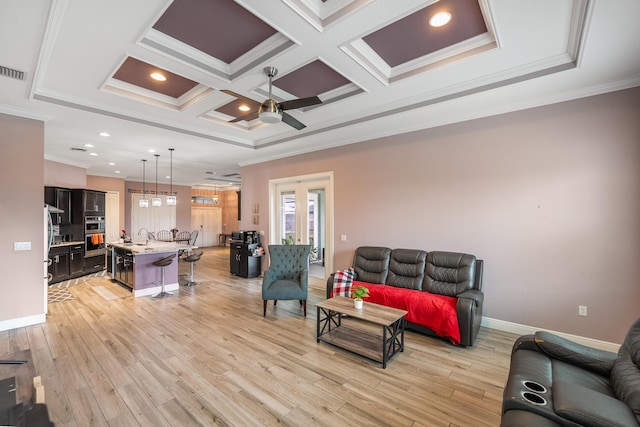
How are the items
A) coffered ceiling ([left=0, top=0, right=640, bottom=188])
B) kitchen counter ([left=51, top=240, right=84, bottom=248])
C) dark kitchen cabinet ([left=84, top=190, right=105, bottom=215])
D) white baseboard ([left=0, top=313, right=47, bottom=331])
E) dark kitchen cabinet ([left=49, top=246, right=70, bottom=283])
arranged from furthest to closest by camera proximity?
dark kitchen cabinet ([left=84, top=190, right=105, bottom=215]), kitchen counter ([left=51, top=240, right=84, bottom=248]), dark kitchen cabinet ([left=49, top=246, right=70, bottom=283]), white baseboard ([left=0, top=313, right=47, bottom=331]), coffered ceiling ([left=0, top=0, right=640, bottom=188])

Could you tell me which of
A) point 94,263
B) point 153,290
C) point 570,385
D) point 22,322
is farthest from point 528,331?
point 94,263

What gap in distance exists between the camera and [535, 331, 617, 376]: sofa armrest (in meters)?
1.92

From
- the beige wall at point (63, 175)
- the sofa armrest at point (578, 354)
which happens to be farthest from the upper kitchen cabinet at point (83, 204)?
the sofa armrest at point (578, 354)

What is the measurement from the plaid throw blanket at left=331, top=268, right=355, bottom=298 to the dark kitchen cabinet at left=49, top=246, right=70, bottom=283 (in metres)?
6.40

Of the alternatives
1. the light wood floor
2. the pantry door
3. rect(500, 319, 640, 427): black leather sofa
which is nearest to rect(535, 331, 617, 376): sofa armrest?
rect(500, 319, 640, 427): black leather sofa

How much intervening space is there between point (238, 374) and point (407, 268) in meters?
2.70

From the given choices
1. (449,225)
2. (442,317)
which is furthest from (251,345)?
(449,225)

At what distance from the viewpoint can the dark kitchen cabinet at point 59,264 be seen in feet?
20.4

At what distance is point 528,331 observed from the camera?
3582 mm

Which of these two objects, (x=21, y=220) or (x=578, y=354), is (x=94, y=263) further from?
(x=578, y=354)

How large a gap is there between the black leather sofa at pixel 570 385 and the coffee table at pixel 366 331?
1.16 metres

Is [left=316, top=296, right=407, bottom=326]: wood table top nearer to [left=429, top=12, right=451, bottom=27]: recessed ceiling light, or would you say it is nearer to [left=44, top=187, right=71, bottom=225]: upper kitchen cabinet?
[left=429, top=12, right=451, bottom=27]: recessed ceiling light

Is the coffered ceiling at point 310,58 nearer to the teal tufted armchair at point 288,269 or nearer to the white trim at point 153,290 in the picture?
the teal tufted armchair at point 288,269

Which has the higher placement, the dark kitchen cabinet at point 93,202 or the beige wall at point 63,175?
the beige wall at point 63,175
